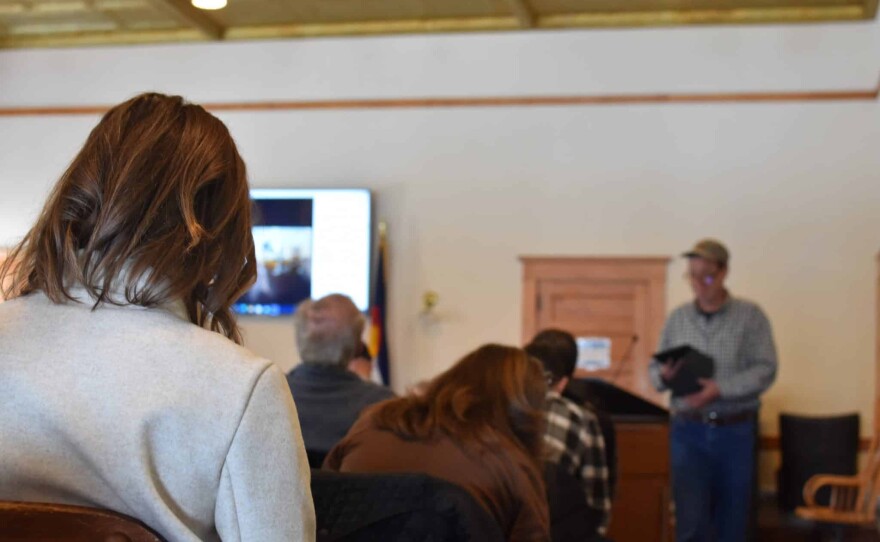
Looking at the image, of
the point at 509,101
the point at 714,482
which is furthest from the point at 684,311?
the point at 509,101

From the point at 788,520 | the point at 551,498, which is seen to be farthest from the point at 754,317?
the point at 551,498

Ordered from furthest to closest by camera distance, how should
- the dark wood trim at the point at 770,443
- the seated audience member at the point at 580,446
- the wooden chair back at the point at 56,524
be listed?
the dark wood trim at the point at 770,443
the seated audience member at the point at 580,446
the wooden chair back at the point at 56,524

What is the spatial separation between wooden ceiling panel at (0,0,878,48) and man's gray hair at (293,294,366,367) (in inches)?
178

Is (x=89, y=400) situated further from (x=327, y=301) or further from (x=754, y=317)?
(x=754, y=317)

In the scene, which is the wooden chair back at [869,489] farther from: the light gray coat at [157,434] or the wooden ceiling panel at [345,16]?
the light gray coat at [157,434]

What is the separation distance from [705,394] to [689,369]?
146mm

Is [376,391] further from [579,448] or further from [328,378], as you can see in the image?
[579,448]

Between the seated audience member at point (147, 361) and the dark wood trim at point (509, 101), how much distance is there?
24.2ft

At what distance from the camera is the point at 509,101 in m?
8.50

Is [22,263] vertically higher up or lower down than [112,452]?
higher up

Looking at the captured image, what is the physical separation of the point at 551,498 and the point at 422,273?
5.68m

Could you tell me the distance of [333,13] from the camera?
28.4ft

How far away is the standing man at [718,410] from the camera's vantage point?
5.49 m

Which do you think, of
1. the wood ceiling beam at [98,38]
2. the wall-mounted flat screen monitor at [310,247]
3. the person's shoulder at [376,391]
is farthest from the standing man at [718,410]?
the wood ceiling beam at [98,38]
